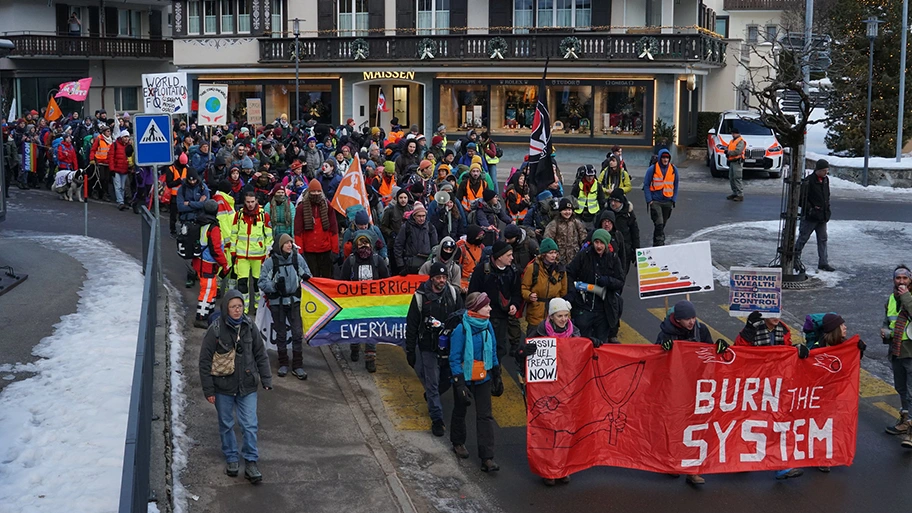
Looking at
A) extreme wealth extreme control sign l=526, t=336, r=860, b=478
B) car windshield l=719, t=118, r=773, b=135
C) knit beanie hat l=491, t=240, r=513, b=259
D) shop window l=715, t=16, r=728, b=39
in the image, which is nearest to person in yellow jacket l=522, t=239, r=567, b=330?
knit beanie hat l=491, t=240, r=513, b=259

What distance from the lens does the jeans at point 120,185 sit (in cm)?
2377

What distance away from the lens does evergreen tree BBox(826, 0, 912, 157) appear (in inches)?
1278

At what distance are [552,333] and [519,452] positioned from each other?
1.23m

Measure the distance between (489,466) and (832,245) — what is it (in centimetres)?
1268

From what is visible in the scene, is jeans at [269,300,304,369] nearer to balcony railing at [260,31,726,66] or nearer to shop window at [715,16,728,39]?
balcony railing at [260,31,726,66]

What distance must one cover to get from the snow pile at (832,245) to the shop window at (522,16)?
1697cm

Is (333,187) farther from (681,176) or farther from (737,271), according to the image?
(681,176)

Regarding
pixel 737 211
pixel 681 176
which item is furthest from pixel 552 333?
pixel 681 176

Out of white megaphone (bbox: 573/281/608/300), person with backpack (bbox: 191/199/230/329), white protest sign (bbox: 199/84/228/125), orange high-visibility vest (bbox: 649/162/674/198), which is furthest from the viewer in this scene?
white protest sign (bbox: 199/84/228/125)

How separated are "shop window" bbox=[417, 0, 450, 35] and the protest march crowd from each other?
1808 centimetres

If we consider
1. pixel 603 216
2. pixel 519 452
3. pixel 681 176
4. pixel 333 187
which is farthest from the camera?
pixel 681 176

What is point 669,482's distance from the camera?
9516mm

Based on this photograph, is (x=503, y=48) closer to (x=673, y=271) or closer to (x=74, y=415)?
(x=673, y=271)

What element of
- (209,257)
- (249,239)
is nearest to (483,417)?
(249,239)
